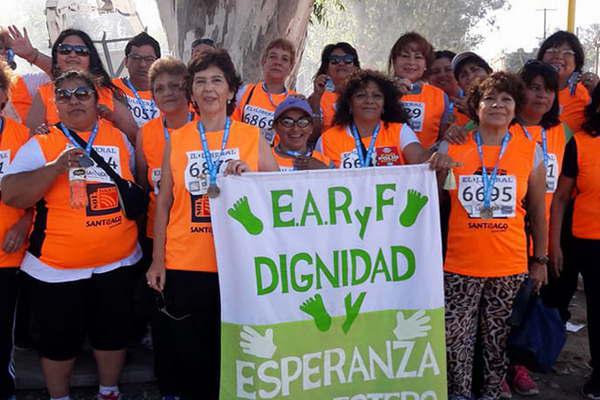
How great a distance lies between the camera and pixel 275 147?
3.93m

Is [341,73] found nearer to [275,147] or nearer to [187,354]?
[275,147]

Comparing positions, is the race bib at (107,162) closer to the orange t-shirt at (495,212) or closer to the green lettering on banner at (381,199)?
the green lettering on banner at (381,199)

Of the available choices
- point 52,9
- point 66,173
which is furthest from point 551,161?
point 52,9

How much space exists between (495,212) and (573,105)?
5.57 ft

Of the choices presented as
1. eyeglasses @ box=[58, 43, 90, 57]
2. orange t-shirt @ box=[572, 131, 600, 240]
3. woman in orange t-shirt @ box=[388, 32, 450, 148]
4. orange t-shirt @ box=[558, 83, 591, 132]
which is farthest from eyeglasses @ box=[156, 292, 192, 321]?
orange t-shirt @ box=[558, 83, 591, 132]

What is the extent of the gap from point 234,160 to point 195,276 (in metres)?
0.67

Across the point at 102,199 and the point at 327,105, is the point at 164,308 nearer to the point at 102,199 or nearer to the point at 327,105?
the point at 102,199

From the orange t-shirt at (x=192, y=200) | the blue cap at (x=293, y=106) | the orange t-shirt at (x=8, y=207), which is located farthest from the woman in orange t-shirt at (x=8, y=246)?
the blue cap at (x=293, y=106)

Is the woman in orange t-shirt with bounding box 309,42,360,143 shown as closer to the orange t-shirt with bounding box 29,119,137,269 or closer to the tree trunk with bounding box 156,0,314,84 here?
the orange t-shirt with bounding box 29,119,137,269

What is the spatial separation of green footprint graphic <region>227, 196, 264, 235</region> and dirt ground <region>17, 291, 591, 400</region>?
173 cm

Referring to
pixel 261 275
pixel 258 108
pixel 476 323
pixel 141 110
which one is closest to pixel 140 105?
pixel 141 110

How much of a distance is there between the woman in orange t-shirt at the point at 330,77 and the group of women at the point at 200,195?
72cm

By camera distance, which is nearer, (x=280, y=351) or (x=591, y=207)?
(x=280, y=351)

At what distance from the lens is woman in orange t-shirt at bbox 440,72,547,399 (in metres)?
3.62
